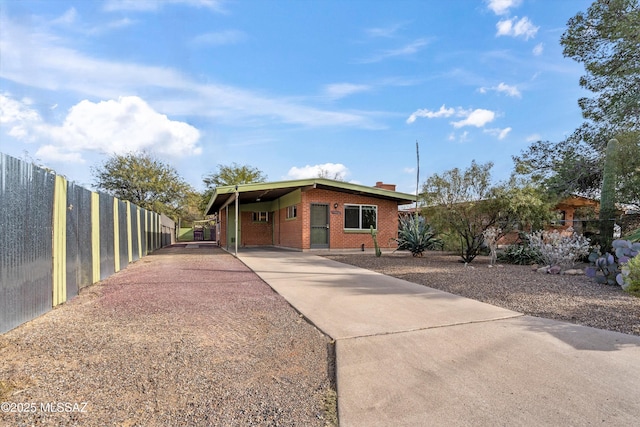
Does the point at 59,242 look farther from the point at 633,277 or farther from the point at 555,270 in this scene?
the point at 555,270

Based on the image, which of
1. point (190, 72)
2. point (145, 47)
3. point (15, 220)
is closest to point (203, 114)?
point (190, 72)

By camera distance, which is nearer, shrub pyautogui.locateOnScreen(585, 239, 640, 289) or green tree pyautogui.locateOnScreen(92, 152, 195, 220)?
shrub pyautogui.locateOnScreen(585, 239, 640, 289)

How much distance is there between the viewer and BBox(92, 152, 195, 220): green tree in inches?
1107

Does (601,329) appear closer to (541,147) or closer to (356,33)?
(356,33)

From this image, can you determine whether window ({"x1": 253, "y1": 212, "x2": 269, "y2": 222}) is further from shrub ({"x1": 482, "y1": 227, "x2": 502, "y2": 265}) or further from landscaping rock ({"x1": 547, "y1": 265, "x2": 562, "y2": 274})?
landscaping rock ({"x1": 547, "y1": 265, "x2": 562, "y2": 274})

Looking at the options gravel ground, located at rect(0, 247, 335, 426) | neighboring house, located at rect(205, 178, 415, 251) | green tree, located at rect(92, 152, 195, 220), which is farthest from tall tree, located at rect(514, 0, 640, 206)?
green tree, located at rect(92, 152, 195, 220)

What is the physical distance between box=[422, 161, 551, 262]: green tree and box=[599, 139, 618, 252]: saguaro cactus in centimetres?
142

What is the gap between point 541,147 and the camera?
14.7 m

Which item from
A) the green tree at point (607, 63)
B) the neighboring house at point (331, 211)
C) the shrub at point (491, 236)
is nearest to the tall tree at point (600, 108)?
the green tree at point (607, 63)

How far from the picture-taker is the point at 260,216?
21.0 metres

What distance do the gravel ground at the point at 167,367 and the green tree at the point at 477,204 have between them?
7025 mm

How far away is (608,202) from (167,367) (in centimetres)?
1070

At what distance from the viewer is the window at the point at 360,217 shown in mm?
15832

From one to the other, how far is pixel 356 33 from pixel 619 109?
899 cm
